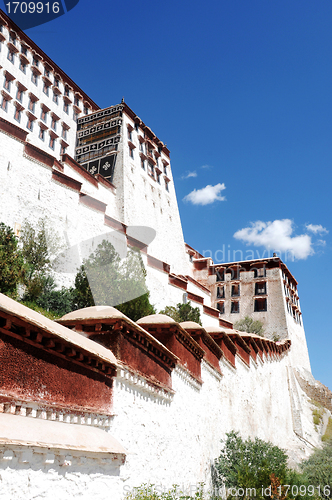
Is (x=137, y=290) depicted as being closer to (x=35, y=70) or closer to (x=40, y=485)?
(x=40, y=485)

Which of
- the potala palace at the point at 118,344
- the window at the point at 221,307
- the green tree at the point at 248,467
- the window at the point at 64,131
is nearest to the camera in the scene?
the potala palace at the point at 118,344

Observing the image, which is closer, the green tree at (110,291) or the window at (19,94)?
the green tree at (110,291)

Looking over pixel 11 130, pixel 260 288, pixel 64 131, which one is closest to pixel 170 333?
pixel 11 130

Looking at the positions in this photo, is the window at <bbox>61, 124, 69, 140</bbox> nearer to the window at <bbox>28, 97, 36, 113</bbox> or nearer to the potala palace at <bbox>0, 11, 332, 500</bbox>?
the potala palace at <bbox>0, 11, 332, 500</bbox>

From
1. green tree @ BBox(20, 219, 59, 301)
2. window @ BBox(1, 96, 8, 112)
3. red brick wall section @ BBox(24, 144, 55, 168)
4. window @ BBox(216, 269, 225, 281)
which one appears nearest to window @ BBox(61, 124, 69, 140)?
window @ BBox(1, 96, 8, 112)

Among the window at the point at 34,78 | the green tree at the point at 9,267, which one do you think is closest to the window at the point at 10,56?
the window at the point at 34,78

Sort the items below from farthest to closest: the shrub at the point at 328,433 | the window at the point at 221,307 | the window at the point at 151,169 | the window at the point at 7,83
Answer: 1. the window at the point at 221,307
2. the window at the point at 151,169
3. the shrub at the point at 328,433
4. the window at the point at 7,83

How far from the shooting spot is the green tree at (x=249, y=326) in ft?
105

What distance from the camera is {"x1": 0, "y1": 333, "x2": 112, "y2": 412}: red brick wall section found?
3.51 metres

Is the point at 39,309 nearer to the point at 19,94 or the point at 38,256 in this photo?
the point at 38,256

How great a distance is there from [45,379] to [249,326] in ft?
98.4

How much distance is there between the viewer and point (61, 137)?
27.6 m

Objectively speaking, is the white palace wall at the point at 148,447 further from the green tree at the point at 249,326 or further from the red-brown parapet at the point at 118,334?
the green tree at the point at 249,326

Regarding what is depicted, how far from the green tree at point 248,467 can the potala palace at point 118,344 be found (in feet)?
1.23
